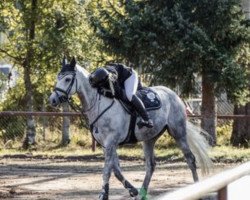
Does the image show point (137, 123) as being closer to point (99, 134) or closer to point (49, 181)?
point (99, 134)

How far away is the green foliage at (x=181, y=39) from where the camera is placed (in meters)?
18.2

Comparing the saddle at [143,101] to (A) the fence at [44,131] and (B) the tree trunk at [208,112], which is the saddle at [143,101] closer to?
(B) the tree trunk at [208,112]

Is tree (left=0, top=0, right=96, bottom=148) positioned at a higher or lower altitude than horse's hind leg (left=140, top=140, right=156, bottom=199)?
higher

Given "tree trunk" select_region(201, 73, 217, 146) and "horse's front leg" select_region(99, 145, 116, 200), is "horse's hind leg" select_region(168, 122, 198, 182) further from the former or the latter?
"tree trunk" select_region(201, 73, 217, 146)

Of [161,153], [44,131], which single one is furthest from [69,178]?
[44,131]

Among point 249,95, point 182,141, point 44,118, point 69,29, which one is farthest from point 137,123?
point 44,118

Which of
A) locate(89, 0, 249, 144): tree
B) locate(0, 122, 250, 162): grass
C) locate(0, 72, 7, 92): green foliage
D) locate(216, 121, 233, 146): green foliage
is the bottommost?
locate(0, 122, 250, 162): grass

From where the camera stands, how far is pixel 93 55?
2550 centimetres

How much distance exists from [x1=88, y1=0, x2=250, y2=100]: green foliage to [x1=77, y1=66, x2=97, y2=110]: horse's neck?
8.01 meters

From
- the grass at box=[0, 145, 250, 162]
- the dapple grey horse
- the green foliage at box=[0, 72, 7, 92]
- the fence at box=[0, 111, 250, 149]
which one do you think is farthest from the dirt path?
the green foliage at box=[0, 72, 7, 92]

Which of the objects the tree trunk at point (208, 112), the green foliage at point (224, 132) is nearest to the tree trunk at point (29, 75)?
the green foliage at point (224, 132)

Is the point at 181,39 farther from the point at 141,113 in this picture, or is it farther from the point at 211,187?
the point at 211,187

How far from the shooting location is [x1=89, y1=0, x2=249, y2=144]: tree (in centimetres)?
1822

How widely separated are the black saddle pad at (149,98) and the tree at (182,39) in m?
7.19
